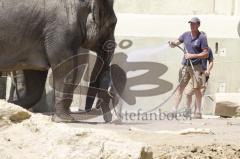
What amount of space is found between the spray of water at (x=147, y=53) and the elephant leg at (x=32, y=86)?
3.39m

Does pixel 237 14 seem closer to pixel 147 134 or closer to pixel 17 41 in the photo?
pixel 17 41

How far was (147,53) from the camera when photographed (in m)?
14.5

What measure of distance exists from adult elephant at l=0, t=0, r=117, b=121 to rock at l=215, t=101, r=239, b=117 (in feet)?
10.1

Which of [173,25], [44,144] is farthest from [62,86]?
[44,144]

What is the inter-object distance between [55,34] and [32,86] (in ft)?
3.61

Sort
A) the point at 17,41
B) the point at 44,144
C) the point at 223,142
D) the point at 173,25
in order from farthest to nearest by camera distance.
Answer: the point at 173,25, the point at 17,41, the point at 223,142, the point at 44,144

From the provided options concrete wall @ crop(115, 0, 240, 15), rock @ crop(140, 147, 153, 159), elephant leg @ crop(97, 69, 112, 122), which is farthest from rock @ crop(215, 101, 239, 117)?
rock @ crop(140, 147, 153, 159)

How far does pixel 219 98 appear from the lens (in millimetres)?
13156

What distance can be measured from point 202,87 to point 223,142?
14.6ft

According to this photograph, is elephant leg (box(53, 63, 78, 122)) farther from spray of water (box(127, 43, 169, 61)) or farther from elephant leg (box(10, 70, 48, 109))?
spray of water (box(127, 43, 169, 61))

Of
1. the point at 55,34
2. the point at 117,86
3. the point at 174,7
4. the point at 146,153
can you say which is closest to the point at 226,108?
the point at 117,86

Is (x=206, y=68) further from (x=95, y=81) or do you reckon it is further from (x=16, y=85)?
(x=16, y=85)

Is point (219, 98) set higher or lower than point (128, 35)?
lower

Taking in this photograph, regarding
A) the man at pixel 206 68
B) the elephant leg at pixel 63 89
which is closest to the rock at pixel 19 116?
the elephant leg at pixel 63 89
